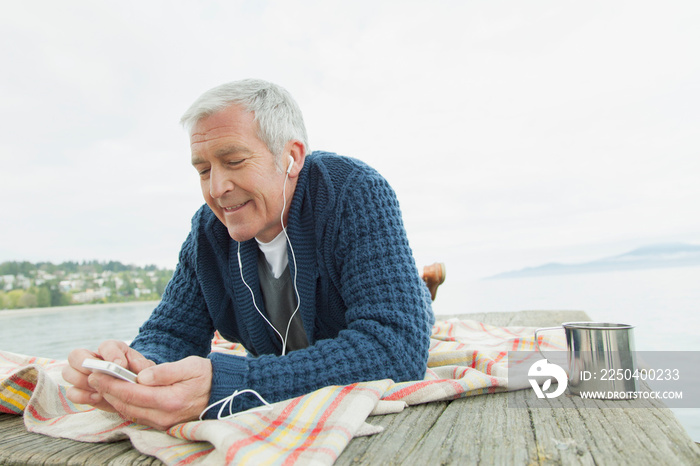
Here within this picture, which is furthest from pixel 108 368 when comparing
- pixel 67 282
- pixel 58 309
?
pixel 58 309

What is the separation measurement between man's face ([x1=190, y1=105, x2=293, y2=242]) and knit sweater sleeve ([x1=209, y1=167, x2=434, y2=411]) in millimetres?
267

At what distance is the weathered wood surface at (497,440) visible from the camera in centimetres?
87

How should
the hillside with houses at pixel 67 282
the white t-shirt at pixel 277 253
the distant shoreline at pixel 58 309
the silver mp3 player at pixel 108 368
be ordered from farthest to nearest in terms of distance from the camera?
the distant shoreline at pixel 58 309 → the hillside with houses at pixel 67 282 → the white t-shirt at pixel 277 253 → the silver mp3 player at pixel 108 368

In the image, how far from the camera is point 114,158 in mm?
23547

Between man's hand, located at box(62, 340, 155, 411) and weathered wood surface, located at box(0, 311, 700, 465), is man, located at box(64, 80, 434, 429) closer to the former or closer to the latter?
man's hand, located at box(62, 340, 155, 411)

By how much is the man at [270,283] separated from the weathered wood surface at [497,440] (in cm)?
15

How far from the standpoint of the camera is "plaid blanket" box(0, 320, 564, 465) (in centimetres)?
92

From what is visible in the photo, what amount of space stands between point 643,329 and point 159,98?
544 inches

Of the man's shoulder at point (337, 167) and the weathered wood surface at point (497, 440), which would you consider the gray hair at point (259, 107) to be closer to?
the man's shoulder at point (337, 167)

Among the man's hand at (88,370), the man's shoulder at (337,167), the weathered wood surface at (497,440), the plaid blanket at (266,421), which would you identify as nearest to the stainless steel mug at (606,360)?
the weathered wood surface at (497,440)

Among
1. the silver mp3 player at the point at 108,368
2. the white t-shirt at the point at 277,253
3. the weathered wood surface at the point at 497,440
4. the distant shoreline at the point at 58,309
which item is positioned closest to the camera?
the weathered wood surface at the point at 497,440

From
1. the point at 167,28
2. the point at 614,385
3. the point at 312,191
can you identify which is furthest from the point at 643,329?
the point at 167,28

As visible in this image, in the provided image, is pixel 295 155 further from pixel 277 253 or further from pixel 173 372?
pixel 173 372

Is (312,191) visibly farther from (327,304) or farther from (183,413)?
(183,413)
